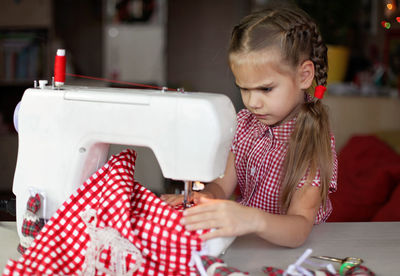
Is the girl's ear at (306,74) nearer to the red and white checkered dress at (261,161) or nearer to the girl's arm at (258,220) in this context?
the red and white checkered dress at (261,161)

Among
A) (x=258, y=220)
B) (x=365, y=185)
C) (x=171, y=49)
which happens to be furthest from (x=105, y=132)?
(x=171, y=49)

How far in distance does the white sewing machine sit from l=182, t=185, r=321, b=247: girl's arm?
0.07m

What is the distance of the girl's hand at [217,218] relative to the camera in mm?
942

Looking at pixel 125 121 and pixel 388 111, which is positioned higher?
pixel 125 121

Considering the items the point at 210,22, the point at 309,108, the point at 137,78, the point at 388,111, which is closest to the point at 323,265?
the point at 309,108

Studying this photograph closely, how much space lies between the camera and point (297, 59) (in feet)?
4.00

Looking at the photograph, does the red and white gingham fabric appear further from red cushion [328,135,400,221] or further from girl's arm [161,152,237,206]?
red cushion [328,135,400,221]

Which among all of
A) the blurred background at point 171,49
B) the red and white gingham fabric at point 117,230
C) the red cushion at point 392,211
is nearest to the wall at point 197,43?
the blurred background at point 171,49

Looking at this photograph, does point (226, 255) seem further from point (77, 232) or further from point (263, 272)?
point (77, 232)

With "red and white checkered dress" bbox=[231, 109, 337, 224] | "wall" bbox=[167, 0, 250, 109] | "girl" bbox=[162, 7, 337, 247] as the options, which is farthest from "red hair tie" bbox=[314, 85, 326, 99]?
"wall" bbox=[167, 0, 250, 109]

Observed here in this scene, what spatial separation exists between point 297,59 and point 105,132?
0.48 m

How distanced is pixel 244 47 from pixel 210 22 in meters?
3.83

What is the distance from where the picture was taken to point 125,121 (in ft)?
3.26

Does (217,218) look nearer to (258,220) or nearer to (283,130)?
(258,220)
